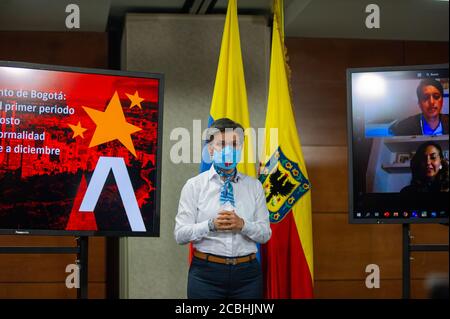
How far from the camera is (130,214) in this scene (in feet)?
11.0

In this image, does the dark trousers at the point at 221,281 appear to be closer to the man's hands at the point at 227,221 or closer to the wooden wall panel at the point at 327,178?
the man's hands at the point at 227,221

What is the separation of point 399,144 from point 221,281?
1.14 metres

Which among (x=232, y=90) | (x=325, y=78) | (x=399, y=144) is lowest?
(x=399, y=144)

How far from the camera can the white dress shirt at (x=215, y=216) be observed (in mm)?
3441

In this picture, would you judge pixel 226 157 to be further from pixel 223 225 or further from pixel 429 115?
pixel 429 115

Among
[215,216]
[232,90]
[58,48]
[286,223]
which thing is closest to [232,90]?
[232,90]

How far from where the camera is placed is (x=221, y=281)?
3418mm

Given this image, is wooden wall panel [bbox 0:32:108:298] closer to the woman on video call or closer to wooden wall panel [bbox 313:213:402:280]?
wooden wall panel [bbox 313:213:402:280]

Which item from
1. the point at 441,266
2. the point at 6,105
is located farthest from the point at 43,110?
the point at 441,266

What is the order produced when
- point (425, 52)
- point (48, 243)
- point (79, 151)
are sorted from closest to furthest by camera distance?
1. point (79, 151)
2. point (48, 243)
3. point (425, 52)

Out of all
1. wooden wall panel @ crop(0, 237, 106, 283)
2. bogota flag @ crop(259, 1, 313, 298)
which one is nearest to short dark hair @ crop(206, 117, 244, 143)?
bogota flag @ crop(259, 1, 313, 298)

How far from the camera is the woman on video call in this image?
3.34 metres

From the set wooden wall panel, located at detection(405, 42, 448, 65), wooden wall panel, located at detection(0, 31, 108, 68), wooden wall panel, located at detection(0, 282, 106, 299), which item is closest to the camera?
wooden wall panel, located at detection(0, 282, 106, 299)
